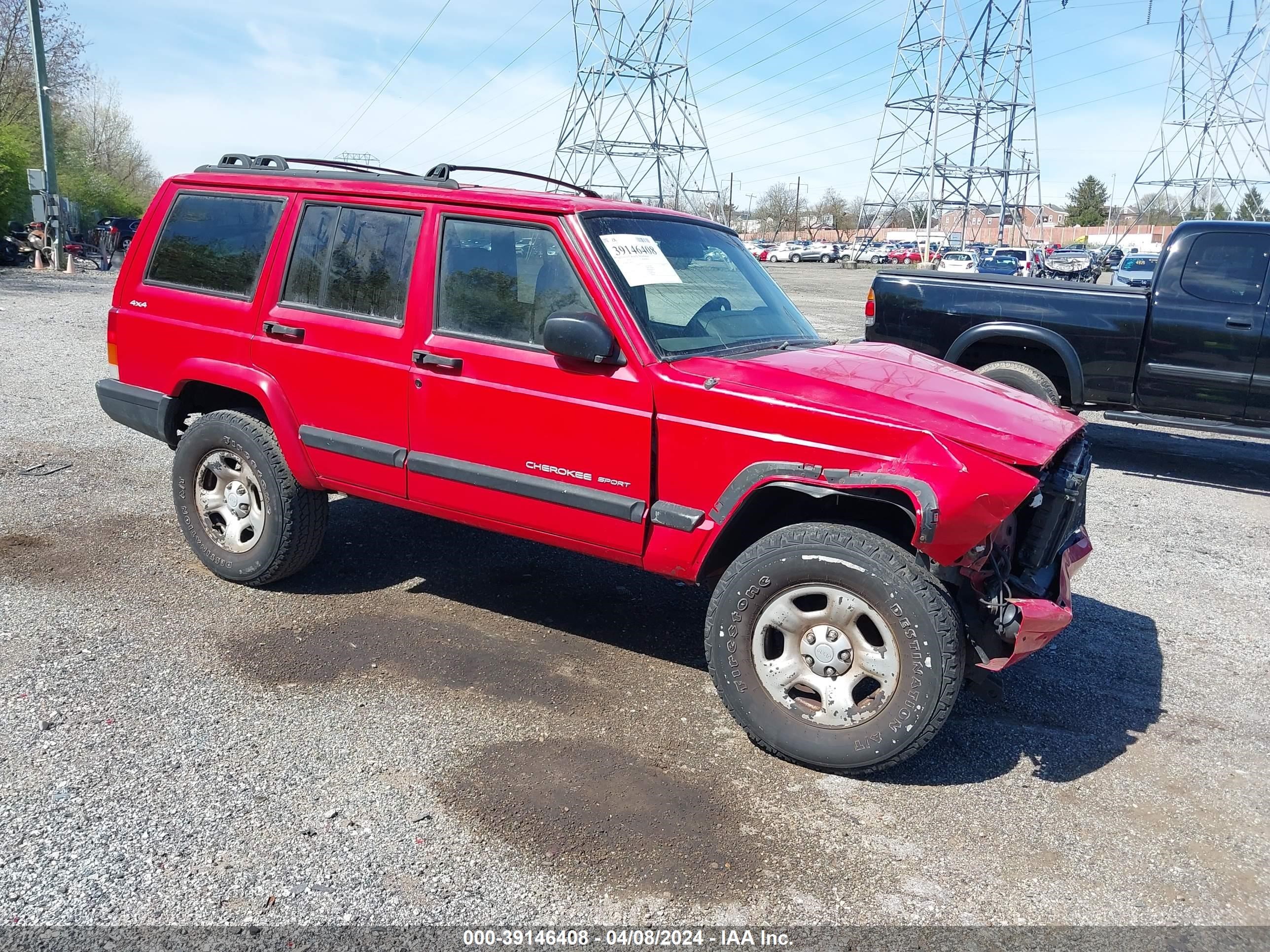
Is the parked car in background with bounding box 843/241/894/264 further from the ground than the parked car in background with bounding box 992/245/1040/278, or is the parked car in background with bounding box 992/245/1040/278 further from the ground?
the parked car in background with bounding box 843/241/894/264

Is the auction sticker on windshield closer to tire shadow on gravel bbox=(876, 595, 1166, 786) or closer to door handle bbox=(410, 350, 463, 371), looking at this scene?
door handle bbox=(410, 350, 463, 371)

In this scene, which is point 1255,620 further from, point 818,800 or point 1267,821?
point 818,800

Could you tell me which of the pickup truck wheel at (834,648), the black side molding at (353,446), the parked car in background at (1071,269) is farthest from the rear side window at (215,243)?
the parked car in background at (1071,269)

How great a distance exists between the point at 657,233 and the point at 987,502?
2.02 metres

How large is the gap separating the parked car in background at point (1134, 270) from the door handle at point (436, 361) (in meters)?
26.9

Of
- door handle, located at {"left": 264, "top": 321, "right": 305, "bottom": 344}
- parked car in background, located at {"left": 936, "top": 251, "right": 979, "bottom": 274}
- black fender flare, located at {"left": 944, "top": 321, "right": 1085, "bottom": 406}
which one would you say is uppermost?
parked car in background, located at {"left": 936, "top": 251, "right": 979, "bottom": 274}

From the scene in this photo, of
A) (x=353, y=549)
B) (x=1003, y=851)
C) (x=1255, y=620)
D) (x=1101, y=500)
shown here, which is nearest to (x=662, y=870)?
(x=1003, y=851)

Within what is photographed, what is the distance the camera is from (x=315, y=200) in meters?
4.64

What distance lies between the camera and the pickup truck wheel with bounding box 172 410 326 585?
470 centimetres

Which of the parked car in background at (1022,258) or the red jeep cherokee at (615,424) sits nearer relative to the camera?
the red jeep cherokee at (615,424)

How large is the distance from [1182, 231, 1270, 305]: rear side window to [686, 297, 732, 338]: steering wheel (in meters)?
5.62

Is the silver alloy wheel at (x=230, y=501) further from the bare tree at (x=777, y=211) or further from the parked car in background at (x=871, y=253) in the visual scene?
the bare tree at (x=777, y=211)

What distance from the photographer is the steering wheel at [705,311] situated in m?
4.15

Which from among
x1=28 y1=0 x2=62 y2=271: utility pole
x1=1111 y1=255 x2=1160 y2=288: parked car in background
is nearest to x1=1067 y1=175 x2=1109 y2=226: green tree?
x1=1111 y1=255 x2=1160 y2=288: parked car in background
